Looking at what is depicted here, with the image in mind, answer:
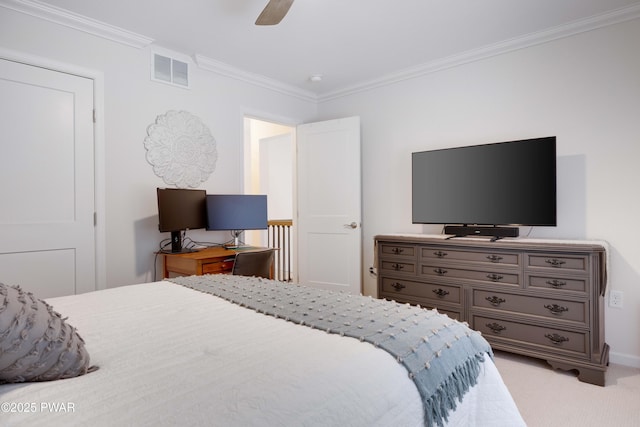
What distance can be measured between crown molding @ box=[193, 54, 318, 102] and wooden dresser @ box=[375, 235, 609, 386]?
7.51 ft

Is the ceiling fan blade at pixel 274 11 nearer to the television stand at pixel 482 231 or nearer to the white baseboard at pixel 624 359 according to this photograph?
the television stand at pixel 482 231

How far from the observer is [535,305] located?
8.68 ft

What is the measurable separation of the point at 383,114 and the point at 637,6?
2224 mm

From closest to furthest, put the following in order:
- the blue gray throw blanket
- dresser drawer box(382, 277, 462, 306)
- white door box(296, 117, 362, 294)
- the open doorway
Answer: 1. the blue gray throw blanket
2. dresser drawer box(382, 277, 462, 306)
3. white door box(296, 117, 362, 294)
4. the open doorway

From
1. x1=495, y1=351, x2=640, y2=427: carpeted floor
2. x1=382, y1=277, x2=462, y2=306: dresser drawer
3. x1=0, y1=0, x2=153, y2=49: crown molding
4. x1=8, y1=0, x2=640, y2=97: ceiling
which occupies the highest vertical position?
x1=8, y1=0, x2=640, y2=97: ceiling

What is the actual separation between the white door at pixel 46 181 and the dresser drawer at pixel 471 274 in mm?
2748

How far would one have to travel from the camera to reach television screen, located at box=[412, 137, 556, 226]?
2.83 m

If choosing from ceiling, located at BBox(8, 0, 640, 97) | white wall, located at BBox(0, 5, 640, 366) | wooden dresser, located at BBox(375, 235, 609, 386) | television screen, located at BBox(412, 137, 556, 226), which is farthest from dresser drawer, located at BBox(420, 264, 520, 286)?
ceiling, located at BBox(8, 0, 640, 97)

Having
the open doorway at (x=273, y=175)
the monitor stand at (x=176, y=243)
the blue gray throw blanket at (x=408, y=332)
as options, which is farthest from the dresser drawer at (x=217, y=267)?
the open doorway at (x=273, y=175)

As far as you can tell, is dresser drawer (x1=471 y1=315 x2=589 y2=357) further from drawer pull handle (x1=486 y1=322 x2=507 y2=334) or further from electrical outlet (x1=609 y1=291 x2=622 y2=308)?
electrical outlet (x1=609 y1=291 x2=622 y2=308)

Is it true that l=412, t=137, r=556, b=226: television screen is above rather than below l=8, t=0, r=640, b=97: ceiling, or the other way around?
below

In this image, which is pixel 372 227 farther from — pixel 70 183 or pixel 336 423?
pixel 336 423

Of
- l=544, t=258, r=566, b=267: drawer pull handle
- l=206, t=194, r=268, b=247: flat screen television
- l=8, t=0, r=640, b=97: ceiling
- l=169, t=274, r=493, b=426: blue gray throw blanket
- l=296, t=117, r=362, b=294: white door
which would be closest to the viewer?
l=169, t=274, r=493, b=426: blue gray throw blanket

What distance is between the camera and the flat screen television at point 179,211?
3074 mm
